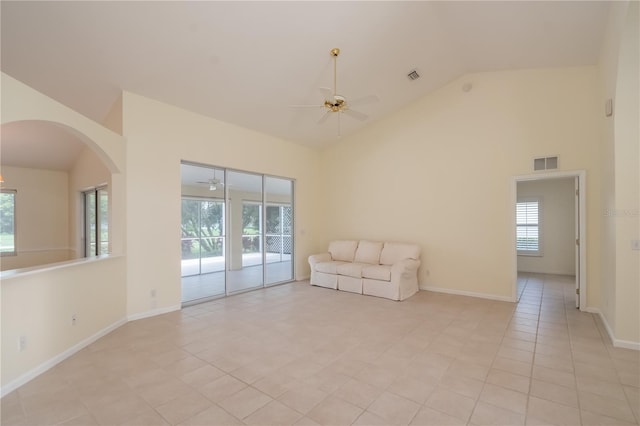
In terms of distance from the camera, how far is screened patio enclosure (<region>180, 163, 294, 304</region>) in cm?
512

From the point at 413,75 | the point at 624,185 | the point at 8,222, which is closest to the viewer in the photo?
the point at 624,185

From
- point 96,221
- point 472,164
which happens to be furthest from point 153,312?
point 472,164

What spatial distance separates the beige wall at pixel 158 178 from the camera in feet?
13.1

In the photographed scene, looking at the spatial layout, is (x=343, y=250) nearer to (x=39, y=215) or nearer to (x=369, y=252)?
(x=369, y=252)

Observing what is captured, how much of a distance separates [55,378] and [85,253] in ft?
13.4

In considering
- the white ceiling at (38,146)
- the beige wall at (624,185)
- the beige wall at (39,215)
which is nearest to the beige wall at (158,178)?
the white ceiling at (38,146)

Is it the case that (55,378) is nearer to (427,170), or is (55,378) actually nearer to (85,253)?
(85,253)

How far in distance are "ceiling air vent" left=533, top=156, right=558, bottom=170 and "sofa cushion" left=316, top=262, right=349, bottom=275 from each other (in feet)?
11.9

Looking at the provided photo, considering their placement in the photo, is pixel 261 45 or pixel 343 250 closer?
pixel 261 45

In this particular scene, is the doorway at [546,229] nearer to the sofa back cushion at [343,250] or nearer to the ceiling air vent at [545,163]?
the ceiling air vent at [545,163]

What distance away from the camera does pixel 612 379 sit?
2.49m

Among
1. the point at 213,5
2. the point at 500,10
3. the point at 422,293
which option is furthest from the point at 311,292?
the point at 500,10

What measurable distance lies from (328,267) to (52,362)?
4.11 metres

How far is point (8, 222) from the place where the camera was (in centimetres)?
605
